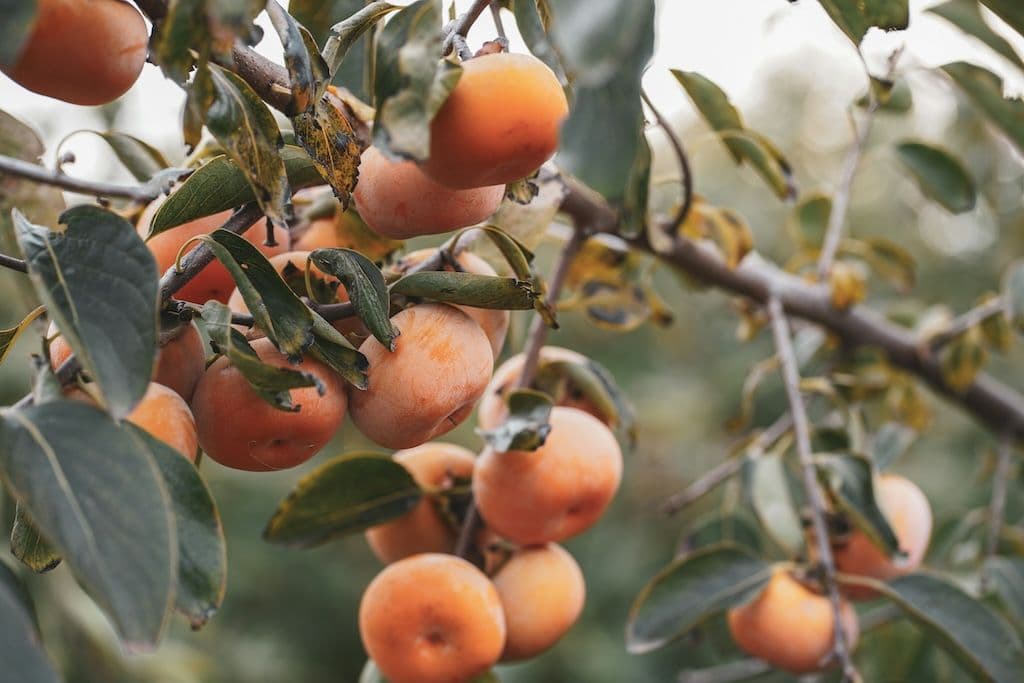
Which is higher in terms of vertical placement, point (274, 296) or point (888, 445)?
point (274, 296)

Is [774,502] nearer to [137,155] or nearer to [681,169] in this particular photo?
[681,169]

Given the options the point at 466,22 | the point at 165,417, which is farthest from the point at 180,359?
the point at 466,22

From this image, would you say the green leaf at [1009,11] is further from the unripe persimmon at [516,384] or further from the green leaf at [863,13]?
the unripe persimmon at [516,384]

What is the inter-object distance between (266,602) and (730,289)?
2.84m

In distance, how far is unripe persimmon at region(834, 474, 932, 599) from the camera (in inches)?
38.4

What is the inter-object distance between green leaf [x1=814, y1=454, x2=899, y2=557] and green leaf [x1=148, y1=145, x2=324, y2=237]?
1.98 feet

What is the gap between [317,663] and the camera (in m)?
3.65

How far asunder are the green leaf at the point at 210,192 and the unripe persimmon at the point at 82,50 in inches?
2.7

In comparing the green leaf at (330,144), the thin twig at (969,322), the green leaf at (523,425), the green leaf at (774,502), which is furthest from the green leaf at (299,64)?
the thin twig at (969,322)

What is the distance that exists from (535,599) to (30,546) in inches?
15.1

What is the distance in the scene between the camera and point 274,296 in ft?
1.64

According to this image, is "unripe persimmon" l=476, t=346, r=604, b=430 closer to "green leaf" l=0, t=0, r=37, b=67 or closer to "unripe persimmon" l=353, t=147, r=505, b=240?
"unripe persimmon" l=353, t=147, r=505, b=240

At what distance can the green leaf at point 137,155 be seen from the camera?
29.8 inches

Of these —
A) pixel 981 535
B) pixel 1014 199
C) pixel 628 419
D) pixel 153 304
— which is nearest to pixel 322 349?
pixel 153 304
